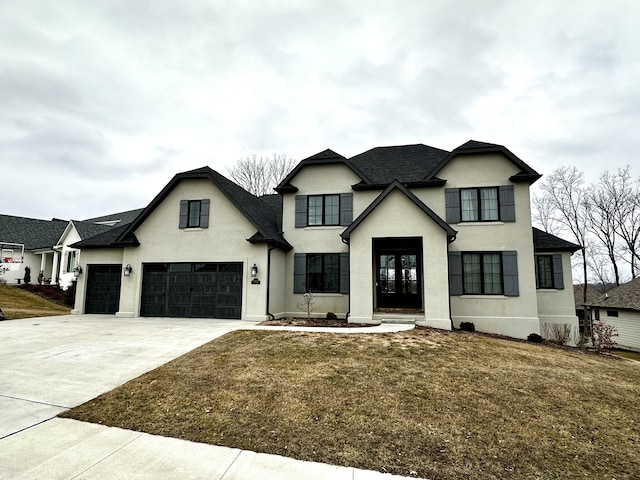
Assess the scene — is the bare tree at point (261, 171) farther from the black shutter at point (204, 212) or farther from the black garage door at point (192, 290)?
the black garage door at point (192, 290)

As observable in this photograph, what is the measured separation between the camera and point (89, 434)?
4.31 metres

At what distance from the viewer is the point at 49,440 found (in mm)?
4113

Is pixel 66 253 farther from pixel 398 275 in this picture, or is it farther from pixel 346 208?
pixel 398 275

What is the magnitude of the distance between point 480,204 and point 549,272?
4.44 meters

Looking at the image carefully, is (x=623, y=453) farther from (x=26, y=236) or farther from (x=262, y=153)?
(x=26, y=236)

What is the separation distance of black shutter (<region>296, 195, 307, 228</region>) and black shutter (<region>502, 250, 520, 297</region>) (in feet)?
28.6

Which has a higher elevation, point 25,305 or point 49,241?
point 49,241

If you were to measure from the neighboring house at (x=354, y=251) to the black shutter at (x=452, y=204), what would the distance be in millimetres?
45

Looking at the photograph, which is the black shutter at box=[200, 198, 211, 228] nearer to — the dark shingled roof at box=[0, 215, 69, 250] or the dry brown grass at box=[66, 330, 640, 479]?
the dry brown grass at box=[66, 330, 640, 479]

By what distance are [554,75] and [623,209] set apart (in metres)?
21.4

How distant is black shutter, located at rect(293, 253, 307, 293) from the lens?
1522 centimetres

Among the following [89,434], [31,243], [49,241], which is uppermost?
[49,241]

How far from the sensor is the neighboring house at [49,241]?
84.7 ft

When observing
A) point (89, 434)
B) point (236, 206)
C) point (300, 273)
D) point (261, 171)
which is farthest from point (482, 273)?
point (261, 171)
